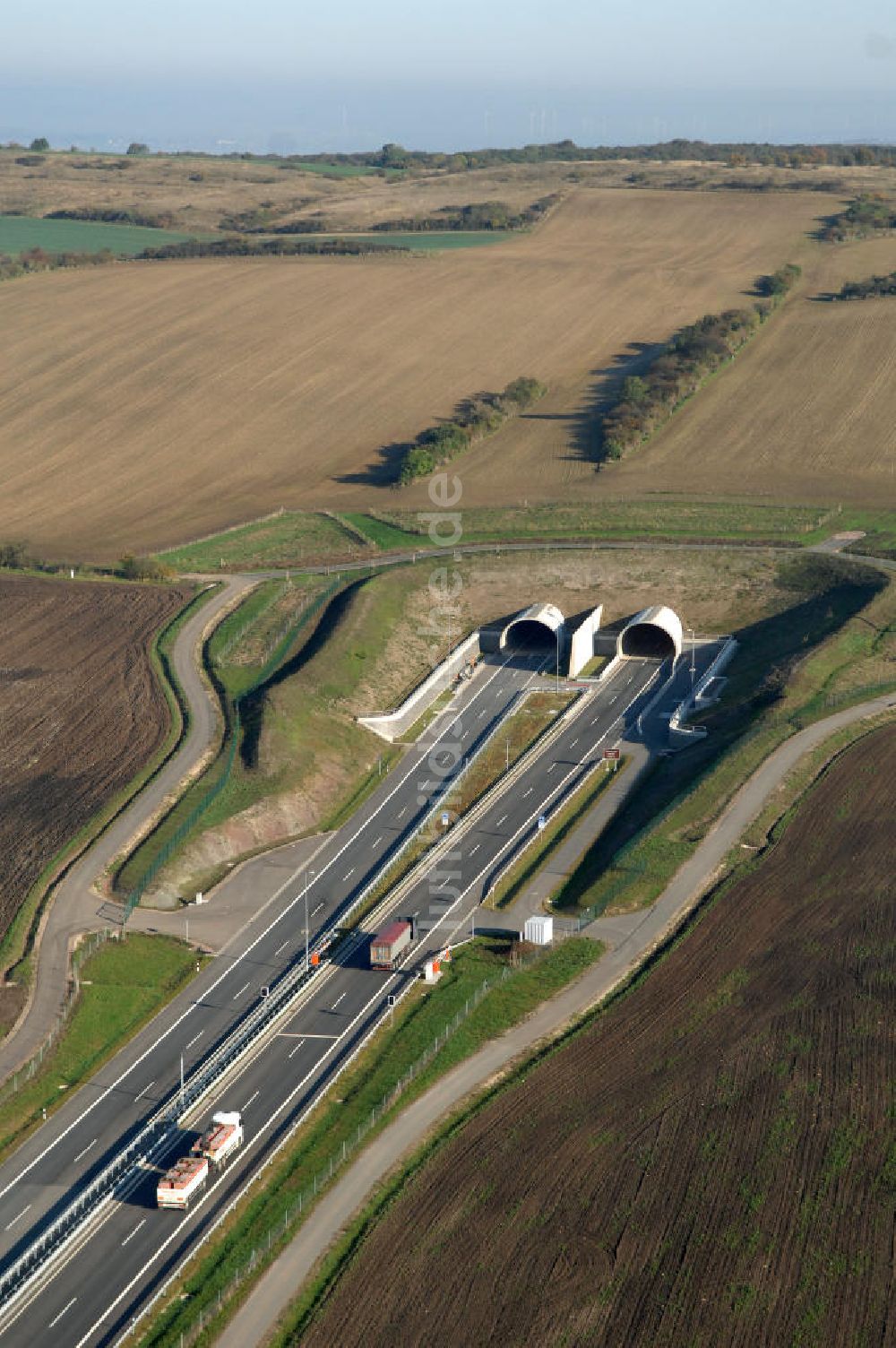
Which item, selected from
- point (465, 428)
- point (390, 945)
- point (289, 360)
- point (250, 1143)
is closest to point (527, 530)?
point (465, 428)

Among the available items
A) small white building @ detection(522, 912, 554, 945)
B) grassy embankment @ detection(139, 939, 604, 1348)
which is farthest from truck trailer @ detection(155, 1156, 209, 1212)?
small white building @ detection(522, 912, 554, 945)

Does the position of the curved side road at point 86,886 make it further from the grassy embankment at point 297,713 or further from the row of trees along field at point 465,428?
the row of trees along field at point 465,428

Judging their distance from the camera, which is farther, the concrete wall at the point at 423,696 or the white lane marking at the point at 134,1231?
the concrete wall at the point at 423,696

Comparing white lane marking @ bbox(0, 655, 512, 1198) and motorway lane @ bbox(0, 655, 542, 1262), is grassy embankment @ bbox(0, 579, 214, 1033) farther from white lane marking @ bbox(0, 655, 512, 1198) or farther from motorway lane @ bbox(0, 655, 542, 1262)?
motorway lane @ bbox(0, 655, 542, 1262)

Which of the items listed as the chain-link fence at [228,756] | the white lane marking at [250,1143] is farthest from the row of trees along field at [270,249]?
the white lane marking at [250,1143]

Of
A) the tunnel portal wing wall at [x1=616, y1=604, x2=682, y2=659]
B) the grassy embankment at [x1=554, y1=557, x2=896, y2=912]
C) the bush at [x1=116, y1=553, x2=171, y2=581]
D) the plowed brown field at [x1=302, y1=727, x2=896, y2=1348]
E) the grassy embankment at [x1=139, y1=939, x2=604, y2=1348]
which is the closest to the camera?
the plowed brown field at [x1=302, y1=727, x2=896, y2=1348]

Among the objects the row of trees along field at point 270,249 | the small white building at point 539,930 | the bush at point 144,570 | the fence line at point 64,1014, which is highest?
the row of trees along field at point 270,249

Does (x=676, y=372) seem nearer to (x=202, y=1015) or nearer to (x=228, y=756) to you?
(x=228, y=756)
